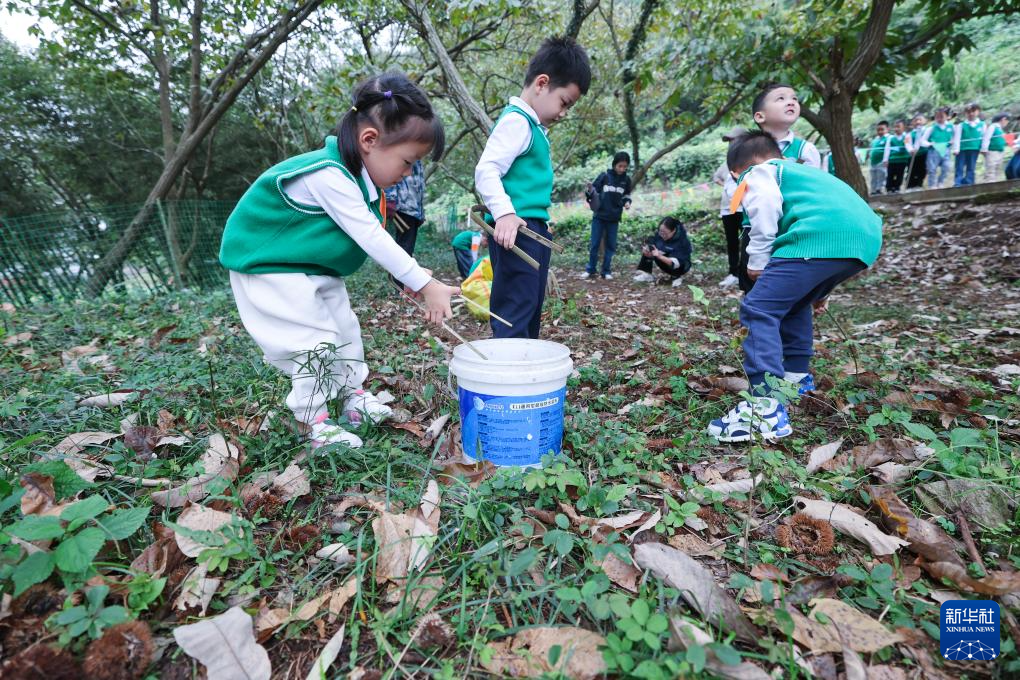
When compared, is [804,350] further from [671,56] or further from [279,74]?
[279,74]

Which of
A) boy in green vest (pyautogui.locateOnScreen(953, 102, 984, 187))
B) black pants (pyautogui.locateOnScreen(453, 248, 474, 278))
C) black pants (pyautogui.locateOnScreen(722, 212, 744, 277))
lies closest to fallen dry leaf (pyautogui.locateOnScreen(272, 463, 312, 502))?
black pants (pyautogui.locateOnScreen(453, 248, 474, 278))

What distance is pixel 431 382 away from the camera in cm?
242

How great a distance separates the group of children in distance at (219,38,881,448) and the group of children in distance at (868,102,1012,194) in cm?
1106

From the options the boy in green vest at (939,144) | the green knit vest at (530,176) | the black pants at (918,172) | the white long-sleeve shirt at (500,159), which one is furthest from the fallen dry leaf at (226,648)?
the black pants at (918,172)

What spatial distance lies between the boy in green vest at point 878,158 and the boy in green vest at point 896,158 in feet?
0.46

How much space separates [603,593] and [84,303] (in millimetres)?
6250

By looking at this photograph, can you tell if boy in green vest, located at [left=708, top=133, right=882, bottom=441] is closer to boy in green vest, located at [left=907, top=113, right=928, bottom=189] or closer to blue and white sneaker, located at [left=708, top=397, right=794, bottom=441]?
blue and white sneaker, located at [left=708, top=397, right=794, bottom=441]

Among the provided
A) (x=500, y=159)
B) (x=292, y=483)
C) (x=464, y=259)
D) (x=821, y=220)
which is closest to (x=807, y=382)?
(x=821, y=220)

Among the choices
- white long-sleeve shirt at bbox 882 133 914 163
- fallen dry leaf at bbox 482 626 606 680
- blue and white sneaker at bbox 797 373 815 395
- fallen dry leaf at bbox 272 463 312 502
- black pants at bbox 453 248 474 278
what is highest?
white long-sleeve shirt at bbox 882 133 914 163

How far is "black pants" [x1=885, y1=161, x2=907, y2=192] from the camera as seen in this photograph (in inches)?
443

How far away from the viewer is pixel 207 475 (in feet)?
5.15

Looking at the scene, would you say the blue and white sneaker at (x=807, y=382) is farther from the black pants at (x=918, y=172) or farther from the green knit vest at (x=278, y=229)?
the black pants at (x=918, y=172)

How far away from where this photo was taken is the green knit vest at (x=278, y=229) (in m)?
1.85

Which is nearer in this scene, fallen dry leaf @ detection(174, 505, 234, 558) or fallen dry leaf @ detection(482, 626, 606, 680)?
fallen dry leaf @ detection(482, 626, 606, 680)
